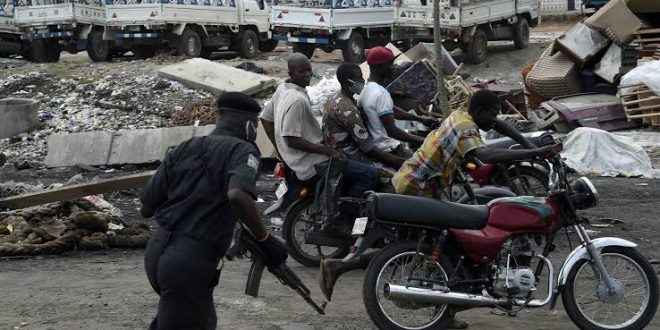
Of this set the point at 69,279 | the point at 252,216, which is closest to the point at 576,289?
the point at 252,216

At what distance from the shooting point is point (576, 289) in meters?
6.26

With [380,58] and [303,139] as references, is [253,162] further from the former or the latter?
[380,58]

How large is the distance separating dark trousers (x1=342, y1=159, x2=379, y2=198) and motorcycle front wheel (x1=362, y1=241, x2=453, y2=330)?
1747 millimetres

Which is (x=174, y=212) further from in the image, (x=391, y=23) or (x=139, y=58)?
(x=139, y=58)

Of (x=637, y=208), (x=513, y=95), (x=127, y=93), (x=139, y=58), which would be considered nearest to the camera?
(x=637, y=208)

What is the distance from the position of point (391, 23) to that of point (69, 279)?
1758cm

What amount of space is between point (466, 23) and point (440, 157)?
17.3m

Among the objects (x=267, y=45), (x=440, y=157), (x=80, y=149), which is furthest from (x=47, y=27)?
(x=440, y=157)

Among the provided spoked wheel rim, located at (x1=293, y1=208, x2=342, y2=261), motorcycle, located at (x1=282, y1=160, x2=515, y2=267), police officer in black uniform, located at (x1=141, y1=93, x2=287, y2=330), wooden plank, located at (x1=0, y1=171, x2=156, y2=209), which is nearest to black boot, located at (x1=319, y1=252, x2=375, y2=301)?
motorcycle, located at (x1=282, y1=160, x2=515, y2=267)

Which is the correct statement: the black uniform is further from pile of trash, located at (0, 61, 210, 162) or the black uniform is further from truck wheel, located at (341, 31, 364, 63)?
truck wheel, located at (341, 31, 364, 63)

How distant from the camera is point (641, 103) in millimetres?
15758

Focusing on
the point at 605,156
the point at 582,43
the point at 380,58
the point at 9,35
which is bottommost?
the point at 605,156

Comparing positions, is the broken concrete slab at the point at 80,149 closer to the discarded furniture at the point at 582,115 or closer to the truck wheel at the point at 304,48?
the discarded furniture at the point at 582,115

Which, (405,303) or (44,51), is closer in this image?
(405,303)
